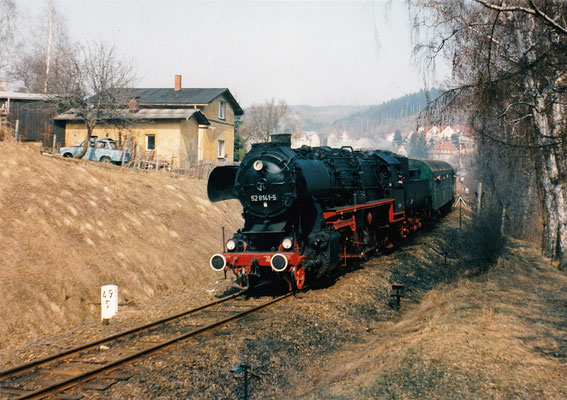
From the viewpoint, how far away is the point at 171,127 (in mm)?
28766

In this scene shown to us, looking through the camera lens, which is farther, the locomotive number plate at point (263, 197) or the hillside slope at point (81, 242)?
the locomotive number plate at point (263, 197)

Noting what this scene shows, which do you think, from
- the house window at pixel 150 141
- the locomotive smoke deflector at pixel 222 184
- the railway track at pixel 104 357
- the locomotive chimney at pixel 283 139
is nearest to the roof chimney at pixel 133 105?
the house window at pixel 150 141

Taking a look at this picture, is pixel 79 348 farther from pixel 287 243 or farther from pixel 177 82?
pixel 177 82

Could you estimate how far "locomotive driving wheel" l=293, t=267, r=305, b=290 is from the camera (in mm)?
10461

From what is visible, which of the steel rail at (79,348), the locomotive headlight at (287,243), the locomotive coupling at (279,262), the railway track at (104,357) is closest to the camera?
the railway track at (104,357)

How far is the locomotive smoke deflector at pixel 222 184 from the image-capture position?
11.7 metres

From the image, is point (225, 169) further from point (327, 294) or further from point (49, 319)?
point (49, 319)

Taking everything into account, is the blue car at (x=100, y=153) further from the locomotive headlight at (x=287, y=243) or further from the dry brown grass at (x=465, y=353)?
the dry brown grass at (x=465, y=353)

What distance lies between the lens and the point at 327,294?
11.1 meters

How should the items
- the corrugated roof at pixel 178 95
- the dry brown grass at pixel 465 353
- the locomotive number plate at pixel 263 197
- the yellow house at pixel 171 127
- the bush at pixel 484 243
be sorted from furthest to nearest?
1. the corrugated roof at pixel 178 95
2. the yellow house at pixel 171 127
3. the bush at pixel 484 243
4. the locomotive number plate at pixel 263 197
5. the dry brown grass at pixel 465 353

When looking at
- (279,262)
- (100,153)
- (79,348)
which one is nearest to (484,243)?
(279,262)

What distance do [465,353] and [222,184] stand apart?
7.41 m

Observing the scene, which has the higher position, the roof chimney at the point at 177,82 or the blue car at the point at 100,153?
the roof chimney at the point at 177,82

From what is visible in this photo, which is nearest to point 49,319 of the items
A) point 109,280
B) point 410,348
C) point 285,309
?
point 109,280
